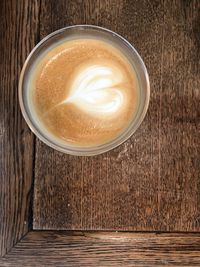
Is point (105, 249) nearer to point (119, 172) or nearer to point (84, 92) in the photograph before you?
point (119, 172)

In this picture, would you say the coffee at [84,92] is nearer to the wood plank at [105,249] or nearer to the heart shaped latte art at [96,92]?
the heart shaped latte art at [96,92]

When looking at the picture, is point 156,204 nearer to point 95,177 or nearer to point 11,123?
point 95,177

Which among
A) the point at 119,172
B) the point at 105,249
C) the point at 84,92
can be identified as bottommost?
the point at 105,249

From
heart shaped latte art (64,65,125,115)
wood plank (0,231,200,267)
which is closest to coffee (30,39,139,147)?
heart shaped latte art (64,65,125,115)

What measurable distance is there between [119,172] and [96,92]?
13 cm

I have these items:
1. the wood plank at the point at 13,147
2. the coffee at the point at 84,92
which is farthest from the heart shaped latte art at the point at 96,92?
the wood plank at the point at 13,147

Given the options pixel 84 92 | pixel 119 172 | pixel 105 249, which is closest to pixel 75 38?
pixel 84 92

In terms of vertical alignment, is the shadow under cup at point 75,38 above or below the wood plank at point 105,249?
above

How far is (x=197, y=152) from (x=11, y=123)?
29cm

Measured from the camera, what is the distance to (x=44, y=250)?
89cm

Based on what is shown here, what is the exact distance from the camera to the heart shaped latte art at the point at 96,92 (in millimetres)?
827

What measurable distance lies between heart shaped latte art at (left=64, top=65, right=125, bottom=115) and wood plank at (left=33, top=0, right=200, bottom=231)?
7cm

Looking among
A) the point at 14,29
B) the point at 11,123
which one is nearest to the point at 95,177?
the point at 11,123

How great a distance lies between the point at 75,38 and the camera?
86 cm
